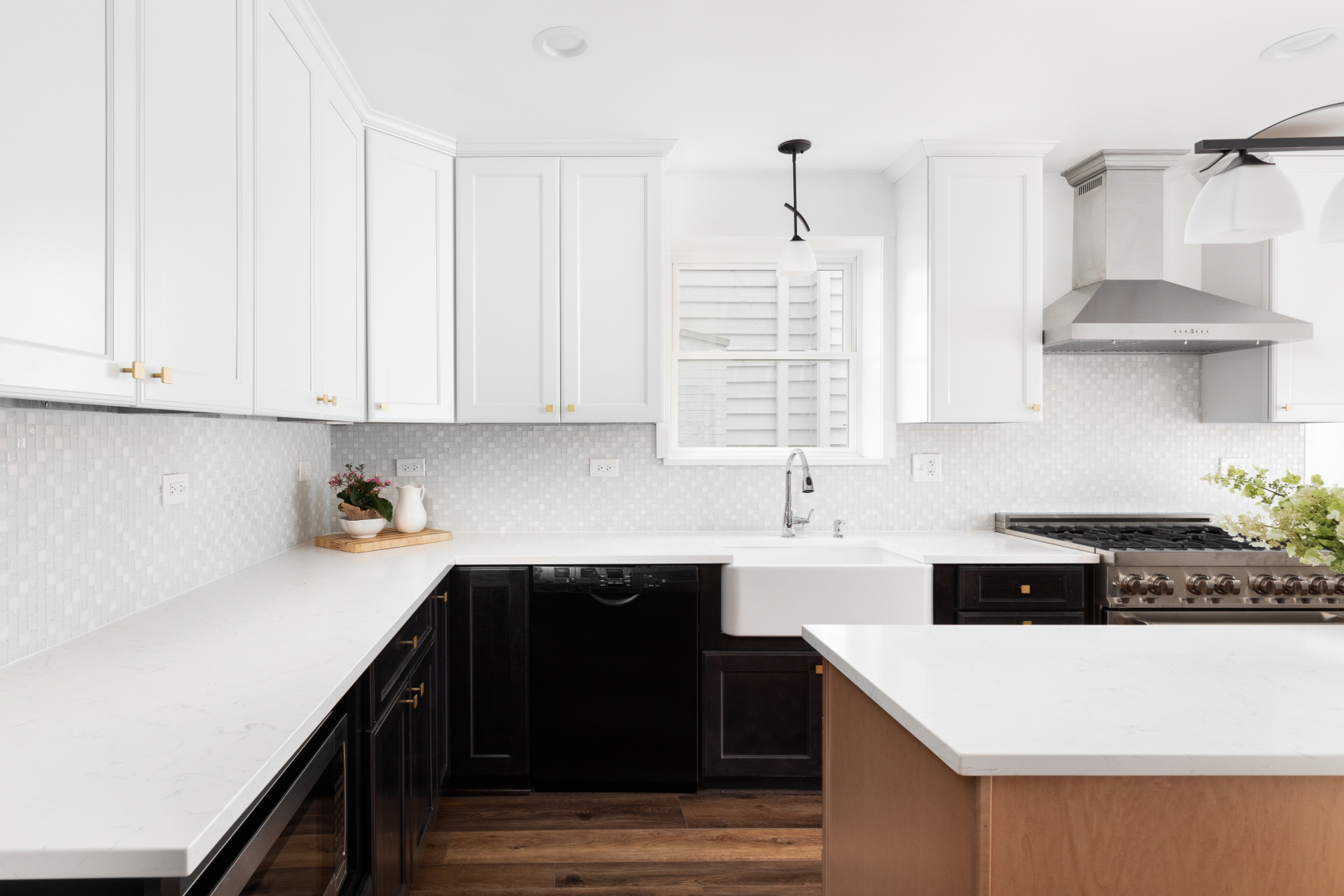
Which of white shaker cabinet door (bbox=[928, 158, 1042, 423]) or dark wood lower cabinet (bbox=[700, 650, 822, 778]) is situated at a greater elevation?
white shaker cabinet door (bbox=[928, 158, 1042, 423])

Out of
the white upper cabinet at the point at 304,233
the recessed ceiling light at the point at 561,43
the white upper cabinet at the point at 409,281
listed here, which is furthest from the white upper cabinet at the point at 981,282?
the white upper cabinet at the point at 304,233

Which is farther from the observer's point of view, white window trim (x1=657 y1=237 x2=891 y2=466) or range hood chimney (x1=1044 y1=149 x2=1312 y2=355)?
white window trim (x1=657 y1=237 x2=891 y2=466)

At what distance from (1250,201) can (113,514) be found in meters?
2.49

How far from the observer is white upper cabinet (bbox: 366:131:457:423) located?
249 centimetres

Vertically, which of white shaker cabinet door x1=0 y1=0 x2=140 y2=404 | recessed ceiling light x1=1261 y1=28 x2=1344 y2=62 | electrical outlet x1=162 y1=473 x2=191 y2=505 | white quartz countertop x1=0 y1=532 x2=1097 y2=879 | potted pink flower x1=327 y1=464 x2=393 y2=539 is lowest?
white quartz countertop x1=0 y1=532 x2=1097 y2=879

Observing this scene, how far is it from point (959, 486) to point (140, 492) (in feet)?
9.36

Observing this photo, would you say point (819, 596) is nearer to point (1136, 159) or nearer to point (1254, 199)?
point (1254, 199)

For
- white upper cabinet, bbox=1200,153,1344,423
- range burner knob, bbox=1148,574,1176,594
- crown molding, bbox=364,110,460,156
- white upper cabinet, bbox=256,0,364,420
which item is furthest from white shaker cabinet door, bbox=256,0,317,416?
white upper cabinet, bbox=1200,153,1344,423

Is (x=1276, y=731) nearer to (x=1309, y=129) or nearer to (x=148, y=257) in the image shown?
(x=148, y=257)

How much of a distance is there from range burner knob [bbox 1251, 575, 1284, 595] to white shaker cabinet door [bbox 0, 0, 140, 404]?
312 cm

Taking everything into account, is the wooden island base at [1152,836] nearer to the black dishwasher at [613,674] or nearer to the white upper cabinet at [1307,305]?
the black dishwasher at [613,674]

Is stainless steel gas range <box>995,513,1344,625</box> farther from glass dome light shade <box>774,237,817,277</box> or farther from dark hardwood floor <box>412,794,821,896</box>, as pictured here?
glass dome light shade <box>774,237,817,277</box>

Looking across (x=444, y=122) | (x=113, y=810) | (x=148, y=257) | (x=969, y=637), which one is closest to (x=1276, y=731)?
(x=969, y=637)

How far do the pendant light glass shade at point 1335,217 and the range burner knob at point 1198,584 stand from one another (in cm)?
133
